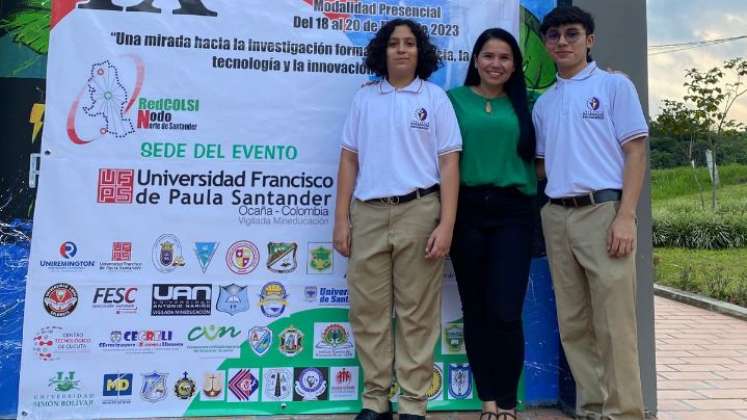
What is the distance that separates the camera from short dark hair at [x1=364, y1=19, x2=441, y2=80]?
2793 mm

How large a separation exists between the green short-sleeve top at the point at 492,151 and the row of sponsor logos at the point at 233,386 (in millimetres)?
1171

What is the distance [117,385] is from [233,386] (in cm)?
61

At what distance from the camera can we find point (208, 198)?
119 inches

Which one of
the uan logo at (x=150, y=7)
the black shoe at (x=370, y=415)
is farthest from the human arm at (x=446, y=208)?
the uan logo at (x=150, y=7)

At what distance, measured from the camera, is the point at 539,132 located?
280cm

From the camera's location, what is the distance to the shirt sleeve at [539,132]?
9.11ft

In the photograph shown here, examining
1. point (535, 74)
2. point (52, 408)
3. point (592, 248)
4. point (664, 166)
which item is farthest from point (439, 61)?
point (664, 166)

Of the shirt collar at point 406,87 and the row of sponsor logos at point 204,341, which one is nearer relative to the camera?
the shirt collar at point 406,87

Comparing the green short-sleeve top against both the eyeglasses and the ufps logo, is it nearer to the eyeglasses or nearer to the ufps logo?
the eyeglasses

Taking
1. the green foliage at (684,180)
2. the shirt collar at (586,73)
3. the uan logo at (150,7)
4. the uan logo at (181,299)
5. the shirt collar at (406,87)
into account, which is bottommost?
the uan logo at (181,299)

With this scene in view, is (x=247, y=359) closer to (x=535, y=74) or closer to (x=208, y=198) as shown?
(x=208, y=198)

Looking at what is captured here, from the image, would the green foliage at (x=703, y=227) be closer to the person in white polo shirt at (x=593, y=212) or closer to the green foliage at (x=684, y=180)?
the green foliage at (x=684, y=180)

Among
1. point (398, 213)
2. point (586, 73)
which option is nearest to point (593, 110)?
point (586, 73)

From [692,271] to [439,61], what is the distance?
7037 mm
